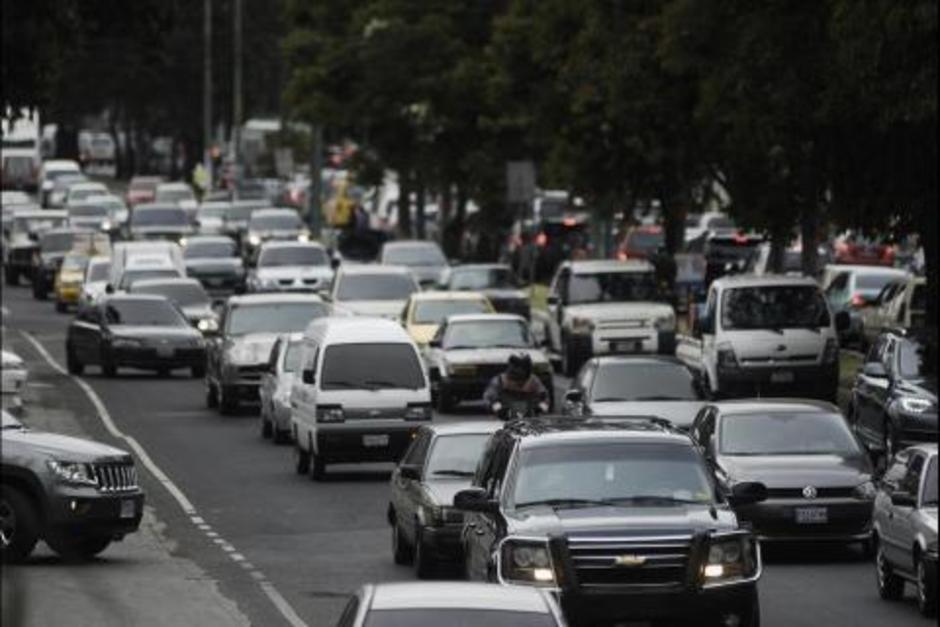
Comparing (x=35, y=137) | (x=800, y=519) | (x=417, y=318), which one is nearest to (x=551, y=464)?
(x=800, y=519)

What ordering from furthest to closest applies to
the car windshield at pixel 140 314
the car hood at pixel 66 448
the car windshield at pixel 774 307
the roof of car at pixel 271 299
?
the car windshield at pixel 140 314
the roof of car at pixel 271 299
the car windshield at pixel 774 307
the car hood at pixel 66 448

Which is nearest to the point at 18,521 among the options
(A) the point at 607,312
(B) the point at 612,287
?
(A) the point at 607,312

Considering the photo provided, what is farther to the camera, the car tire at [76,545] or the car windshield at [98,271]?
the car windshield at [98,271]

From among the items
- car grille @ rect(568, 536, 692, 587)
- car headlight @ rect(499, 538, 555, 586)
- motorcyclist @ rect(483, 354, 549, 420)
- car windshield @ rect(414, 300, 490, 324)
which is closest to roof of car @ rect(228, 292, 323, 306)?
car windshield @ rect(414, 300, 490, 324)

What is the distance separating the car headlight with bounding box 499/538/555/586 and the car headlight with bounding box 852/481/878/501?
806 centimetres

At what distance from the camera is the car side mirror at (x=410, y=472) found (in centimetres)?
2548

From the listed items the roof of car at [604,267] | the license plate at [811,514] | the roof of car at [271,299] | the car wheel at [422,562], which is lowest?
the roof of car at [271,299]

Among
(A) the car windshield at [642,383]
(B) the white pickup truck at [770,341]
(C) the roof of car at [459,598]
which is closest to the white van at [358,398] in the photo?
(A) the car windshield at [642,383]

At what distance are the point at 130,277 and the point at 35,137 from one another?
238 feet

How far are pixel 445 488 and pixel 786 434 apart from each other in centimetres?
410

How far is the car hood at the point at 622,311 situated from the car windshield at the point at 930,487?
27.3 metres

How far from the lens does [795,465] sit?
26.7m

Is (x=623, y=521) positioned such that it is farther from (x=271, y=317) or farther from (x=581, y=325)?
(x=581, y=325)

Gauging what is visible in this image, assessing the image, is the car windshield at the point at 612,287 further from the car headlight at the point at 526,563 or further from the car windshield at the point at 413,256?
the car headlight at the point at 526,563
